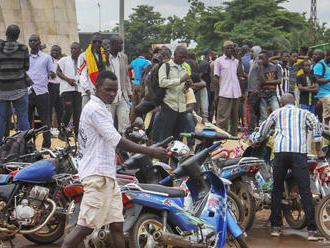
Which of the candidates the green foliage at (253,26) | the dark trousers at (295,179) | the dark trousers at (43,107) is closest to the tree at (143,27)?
the green foliage at (253,26)

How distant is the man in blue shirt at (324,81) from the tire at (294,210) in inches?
193

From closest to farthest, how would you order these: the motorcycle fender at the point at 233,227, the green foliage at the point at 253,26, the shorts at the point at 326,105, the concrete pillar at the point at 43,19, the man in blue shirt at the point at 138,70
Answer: the motorcycle fender at the point at 233,227 → the shorts at the point at 326,105 → the man in blue shirt at the point at 138,70 → the concrete pillar at the point at 43,19 → the green foliage at the point at 253,26

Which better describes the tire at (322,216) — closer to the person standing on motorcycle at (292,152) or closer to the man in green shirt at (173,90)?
the person standing on motorcycle at (292,152)

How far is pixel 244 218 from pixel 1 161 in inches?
112

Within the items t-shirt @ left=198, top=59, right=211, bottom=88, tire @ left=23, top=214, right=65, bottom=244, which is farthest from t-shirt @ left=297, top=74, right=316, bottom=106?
tire @ left=23, top=214, right=65, bottom=244

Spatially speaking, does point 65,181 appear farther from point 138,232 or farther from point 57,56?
point 57,56

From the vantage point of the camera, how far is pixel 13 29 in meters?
9.50

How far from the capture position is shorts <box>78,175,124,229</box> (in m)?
5.18

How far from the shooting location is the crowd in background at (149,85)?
9680mm

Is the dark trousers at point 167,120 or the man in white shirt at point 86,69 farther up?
the man in white shirt at point 86,69

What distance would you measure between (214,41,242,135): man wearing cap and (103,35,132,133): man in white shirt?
133 inches

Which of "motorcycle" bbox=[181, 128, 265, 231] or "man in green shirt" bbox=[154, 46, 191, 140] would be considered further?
"man in green shirt" bbox=[154, 46, 191, 140]

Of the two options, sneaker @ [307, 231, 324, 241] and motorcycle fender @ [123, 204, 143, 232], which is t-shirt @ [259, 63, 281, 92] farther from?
motorcycle fender @ [123, 204, 143, 232]

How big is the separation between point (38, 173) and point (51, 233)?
0.69 metres
